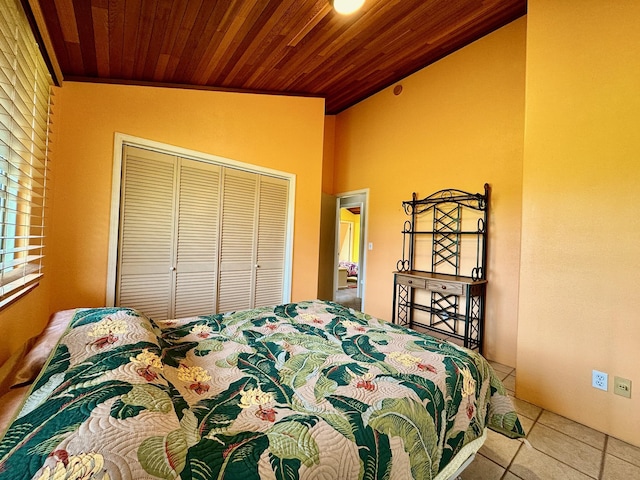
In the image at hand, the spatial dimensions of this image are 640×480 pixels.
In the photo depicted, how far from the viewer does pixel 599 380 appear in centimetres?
182

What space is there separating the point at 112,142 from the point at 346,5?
6.91ft

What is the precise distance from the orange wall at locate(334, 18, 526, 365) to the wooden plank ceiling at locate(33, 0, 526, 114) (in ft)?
1.21

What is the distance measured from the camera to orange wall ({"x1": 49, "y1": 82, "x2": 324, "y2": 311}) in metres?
2.17

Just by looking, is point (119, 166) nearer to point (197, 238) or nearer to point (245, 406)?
point (197, 238)

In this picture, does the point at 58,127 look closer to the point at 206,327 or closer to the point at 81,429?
the point at 206,327

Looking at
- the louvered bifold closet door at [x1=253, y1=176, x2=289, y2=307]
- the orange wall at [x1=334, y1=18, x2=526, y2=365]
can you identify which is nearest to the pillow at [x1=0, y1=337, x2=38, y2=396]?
the louvered bifold closet door at [x1=253, y1=176, x2=289, y2=307]

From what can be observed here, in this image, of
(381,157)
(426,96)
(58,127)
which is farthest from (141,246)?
(426,96)

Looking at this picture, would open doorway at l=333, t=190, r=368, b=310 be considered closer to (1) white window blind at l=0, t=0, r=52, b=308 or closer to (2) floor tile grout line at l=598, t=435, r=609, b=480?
(2) floor tile grout line at l=598, t=435, r=609, b=480

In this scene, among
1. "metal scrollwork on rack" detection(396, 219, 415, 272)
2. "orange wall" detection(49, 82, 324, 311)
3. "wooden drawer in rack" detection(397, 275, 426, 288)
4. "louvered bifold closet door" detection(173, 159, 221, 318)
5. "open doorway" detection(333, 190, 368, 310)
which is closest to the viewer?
"orange wall" detection(49, 82, 324, 311)

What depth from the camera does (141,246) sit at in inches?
98.1

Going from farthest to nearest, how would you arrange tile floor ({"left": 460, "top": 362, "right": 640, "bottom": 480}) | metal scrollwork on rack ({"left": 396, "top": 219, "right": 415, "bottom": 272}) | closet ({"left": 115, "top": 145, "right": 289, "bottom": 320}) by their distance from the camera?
metal scrollwork on rack ({"left": 396, "top": 219, "right": 415, "bottom": 272}), closet ({"left": 115, "top": 145, "right": 289, "bottom": 320}), tile floor ({"left": 460, "top": 362, "right": 640, "bottom": 480})

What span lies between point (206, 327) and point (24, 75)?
5.12ft

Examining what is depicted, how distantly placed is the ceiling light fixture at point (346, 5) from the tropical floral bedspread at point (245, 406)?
2180 mm

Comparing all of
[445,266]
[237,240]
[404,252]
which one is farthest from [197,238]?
[445,266]
